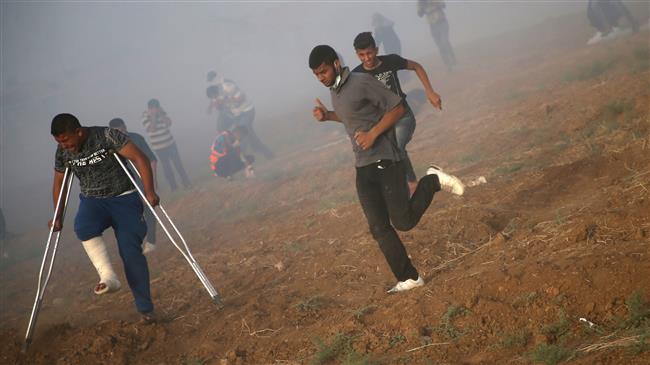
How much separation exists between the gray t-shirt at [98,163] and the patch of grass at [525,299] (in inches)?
138

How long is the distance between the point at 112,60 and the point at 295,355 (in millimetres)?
55234

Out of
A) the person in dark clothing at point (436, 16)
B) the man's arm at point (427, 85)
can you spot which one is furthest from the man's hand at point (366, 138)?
the person in dark clothing at point (436, 16)

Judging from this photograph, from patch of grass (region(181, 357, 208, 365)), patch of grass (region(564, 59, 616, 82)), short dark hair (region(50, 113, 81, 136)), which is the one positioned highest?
short dark hair (region(50, 113, 81, 136))

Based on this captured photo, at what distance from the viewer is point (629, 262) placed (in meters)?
3.61

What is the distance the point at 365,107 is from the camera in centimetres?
455

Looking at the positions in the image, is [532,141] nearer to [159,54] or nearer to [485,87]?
[485,87]

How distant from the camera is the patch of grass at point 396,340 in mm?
3885

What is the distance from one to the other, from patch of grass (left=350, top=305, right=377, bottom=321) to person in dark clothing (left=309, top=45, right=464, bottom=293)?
0.31 m

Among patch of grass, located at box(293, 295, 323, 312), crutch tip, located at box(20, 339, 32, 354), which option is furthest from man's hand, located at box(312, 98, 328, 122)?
crutch tip, located at box(20, 339, 32, 354)

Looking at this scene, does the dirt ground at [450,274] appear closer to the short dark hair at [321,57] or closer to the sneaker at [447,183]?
the sneaker at [447,183]

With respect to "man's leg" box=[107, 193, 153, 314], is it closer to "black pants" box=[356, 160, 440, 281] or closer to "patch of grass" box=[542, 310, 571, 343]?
"black pants" box=[356, 160, 440, 281]

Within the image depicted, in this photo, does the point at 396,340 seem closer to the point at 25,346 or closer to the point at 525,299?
the point at 525,299

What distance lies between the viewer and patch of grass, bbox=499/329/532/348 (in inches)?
133

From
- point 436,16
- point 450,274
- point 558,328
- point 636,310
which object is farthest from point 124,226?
point 436,16
